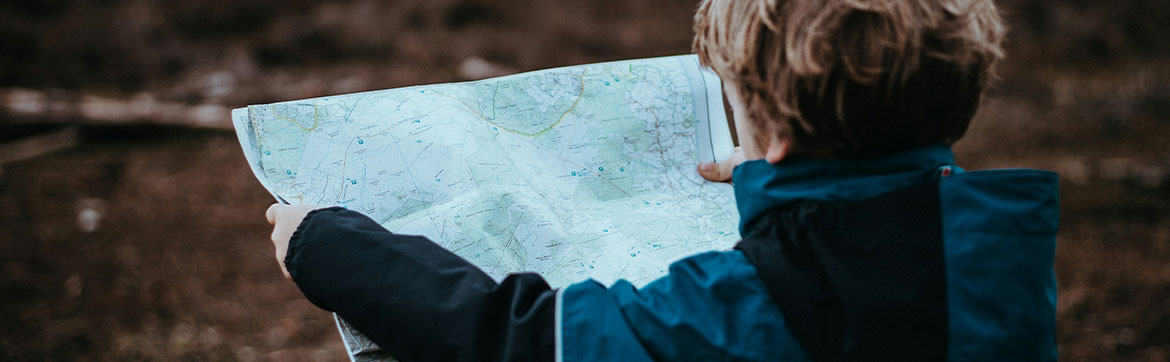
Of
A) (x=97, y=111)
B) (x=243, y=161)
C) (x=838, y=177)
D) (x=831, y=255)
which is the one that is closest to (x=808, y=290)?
(x=831, y=255)

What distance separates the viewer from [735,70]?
113 cm

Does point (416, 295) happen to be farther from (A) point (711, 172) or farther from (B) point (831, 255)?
(A) point (711, 172)

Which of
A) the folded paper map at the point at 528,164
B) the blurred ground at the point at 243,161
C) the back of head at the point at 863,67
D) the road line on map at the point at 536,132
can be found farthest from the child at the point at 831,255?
the blurred ground at the point at 243,161

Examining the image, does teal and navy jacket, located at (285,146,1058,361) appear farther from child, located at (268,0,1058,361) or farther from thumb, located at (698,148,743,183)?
thumb, located at (698,148,743,183)

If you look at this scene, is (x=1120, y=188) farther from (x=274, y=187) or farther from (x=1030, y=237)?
(x=274, y=187)

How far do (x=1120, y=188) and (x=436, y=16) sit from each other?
6.14 m

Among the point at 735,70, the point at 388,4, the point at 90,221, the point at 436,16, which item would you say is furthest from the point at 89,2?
the point at 735,70

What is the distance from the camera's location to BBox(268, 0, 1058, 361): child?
3.26ft

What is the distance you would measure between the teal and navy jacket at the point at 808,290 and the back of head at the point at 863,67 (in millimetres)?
44

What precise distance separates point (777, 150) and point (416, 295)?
0.56 metres

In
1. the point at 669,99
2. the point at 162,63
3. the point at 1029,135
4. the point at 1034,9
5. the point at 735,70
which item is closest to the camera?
the point at 735,70

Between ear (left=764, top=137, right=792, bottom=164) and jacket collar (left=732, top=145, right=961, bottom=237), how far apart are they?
14mm

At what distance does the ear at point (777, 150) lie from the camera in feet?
3.66

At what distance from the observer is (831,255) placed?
1019 mm
